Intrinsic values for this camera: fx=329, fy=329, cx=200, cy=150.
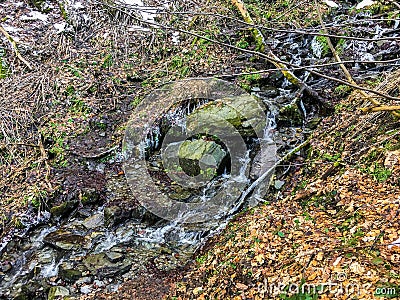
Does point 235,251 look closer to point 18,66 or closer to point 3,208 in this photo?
point 3,208

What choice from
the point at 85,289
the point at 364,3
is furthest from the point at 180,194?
the point at 364,3

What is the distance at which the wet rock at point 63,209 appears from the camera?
5918 millimetres

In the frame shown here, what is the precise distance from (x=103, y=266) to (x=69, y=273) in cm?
49

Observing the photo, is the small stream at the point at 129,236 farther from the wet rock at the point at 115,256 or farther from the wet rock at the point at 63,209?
the wet rock at the point at 63,209

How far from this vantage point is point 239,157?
644 centimetres

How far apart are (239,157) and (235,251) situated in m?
2.66

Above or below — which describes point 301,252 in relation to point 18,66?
below

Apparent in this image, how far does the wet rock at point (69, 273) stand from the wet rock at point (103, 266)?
6.5 inches

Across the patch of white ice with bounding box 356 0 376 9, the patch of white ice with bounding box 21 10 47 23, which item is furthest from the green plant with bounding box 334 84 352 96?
the patch of white ice with bounding box 21 10 47 23

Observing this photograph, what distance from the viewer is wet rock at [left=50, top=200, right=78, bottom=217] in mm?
5918

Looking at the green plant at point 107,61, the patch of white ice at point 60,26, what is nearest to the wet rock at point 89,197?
the green plant at point 107,61

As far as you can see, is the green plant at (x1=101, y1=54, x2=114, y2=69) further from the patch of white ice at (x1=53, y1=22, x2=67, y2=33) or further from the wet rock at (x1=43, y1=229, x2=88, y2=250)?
the wet rock at (x1=43, y1=229, x2=88, y2=250)

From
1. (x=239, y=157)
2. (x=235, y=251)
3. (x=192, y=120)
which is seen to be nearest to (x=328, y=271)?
(x=235, y=251)

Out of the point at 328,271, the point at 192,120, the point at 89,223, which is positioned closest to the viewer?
the point at 328,271
